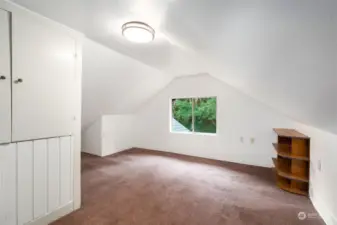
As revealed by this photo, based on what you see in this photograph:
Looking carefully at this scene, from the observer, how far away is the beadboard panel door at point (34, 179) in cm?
146

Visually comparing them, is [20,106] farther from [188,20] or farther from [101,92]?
[101,92]

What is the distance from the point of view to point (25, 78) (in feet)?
5.08

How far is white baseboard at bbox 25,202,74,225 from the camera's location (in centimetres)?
169

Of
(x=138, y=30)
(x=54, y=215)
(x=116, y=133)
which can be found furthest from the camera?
(x=116, y=133)

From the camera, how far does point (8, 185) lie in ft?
4.79

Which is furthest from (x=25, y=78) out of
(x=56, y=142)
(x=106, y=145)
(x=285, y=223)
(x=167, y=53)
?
(x=106, y=145)

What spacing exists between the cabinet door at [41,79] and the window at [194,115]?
320cm

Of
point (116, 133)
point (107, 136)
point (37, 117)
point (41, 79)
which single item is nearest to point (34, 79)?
point (41, 79)

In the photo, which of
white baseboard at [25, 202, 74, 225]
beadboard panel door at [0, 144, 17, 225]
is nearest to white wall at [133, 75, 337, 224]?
white baseboard at [25, 202, 74, 225]

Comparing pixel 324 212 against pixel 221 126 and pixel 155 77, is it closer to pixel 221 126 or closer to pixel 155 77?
pixel 221 126

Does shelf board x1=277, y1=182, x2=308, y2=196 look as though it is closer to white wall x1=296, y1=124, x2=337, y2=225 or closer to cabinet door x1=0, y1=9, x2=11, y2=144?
white wall x1=296, y1=124, x2=337, y2=225

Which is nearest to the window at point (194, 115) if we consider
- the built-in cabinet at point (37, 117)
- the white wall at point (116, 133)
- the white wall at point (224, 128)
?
the white wall at point (224, 128)

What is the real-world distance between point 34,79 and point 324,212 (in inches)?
128
